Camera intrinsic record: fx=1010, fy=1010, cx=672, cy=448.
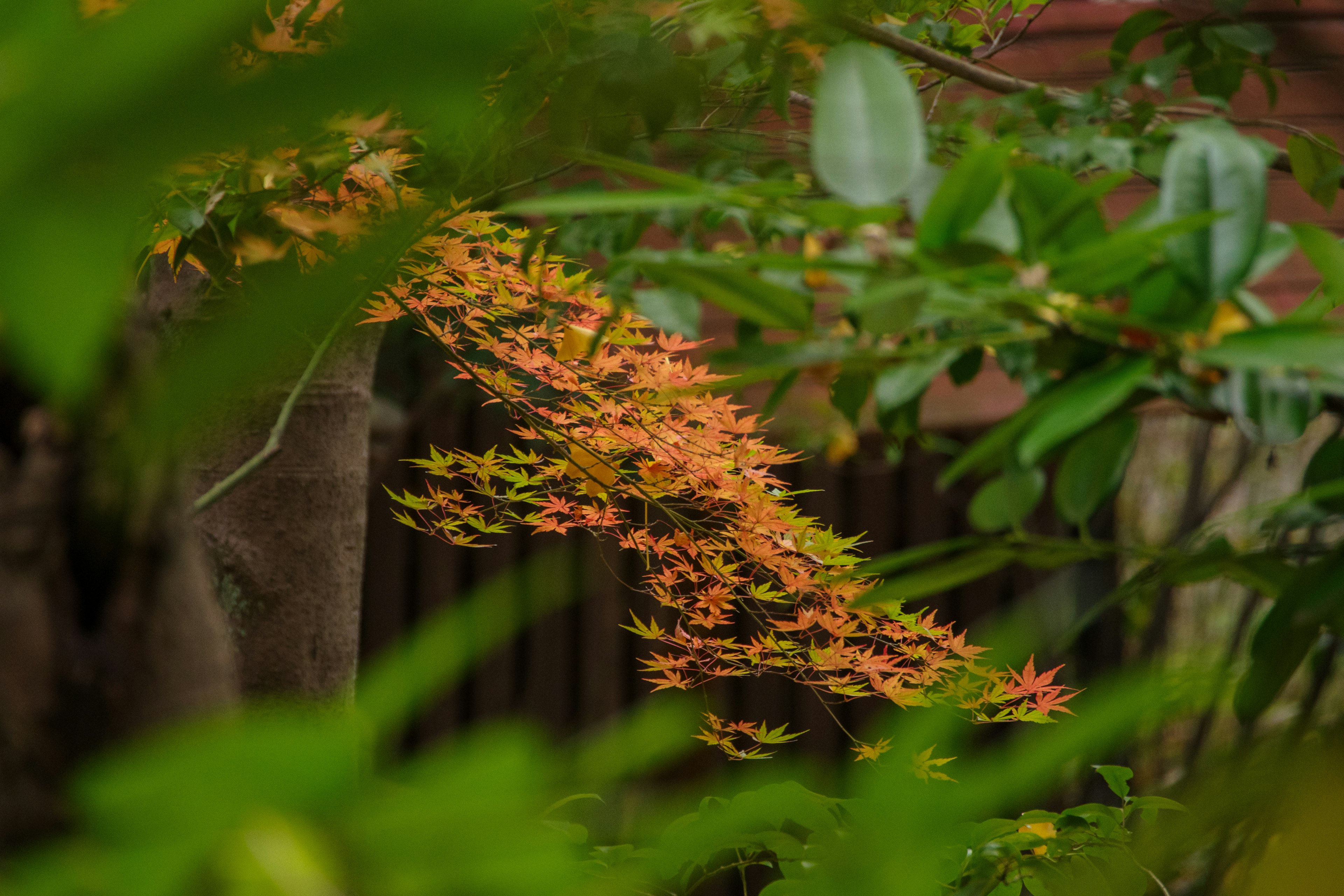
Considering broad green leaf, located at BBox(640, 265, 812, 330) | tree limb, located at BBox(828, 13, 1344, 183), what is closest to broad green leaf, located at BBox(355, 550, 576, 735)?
broad green leaf, located at BBox(640, 265, 812, 330)

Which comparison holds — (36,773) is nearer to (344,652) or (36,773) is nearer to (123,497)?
(123,497)

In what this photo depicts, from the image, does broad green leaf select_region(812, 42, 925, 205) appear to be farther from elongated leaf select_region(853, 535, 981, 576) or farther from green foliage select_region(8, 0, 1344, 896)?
elongated leaf select_region(853, 535, 981, 576)

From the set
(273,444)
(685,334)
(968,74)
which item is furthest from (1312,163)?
(273,444)

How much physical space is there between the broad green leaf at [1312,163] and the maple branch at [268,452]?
2.22 ft

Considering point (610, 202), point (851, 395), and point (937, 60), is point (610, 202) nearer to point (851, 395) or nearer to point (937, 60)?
point (851, 395)

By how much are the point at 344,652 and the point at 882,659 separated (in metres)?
0.57

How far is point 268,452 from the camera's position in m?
0.92

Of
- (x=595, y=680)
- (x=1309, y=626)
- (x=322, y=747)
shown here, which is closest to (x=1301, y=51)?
(x=1309, y=626)

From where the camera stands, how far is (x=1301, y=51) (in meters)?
1.14

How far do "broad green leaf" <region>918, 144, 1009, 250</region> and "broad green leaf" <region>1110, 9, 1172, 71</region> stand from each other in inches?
27.3

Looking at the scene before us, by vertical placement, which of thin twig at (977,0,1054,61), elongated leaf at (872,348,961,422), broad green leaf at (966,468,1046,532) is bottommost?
broad green leaf at (966,468,1046,532)

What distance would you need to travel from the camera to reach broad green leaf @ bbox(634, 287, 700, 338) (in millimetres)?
391

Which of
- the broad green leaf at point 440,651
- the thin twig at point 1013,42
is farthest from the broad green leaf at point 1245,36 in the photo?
the broad green leaf at point 440,651

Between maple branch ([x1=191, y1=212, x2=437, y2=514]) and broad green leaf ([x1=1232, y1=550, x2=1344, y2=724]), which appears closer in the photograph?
broad green leaf ([x1=1232, y1=550, x2=1344, y2=724])
